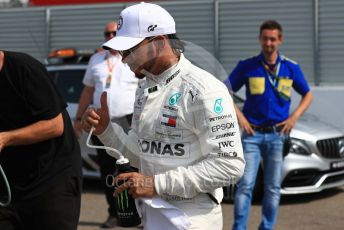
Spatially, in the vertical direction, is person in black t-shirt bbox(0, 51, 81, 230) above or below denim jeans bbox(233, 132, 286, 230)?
above

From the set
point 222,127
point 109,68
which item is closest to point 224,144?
point 222,127

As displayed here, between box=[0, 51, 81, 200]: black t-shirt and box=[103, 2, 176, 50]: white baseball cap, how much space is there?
0.87 metres

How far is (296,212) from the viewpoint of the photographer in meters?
8.20

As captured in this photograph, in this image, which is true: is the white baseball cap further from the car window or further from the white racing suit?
the car window

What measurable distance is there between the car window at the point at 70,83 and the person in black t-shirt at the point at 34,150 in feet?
19.0

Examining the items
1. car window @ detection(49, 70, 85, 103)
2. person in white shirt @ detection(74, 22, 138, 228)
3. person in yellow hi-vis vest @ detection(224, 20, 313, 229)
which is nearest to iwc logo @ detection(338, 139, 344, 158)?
person in yellow hi-vis vest @ detection(224, 20, 313, 229)

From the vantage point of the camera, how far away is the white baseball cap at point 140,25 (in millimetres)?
3080

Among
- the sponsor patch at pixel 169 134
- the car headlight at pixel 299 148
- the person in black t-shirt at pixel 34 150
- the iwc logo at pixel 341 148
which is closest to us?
the sponsor patch at pixel 169 134

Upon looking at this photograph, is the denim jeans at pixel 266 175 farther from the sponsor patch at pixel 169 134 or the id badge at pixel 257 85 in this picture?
the sponsor patch at pixel 169 134

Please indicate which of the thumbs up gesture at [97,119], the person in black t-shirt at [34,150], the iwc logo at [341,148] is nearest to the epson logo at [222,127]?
the thumbs up gesture at [97,119]

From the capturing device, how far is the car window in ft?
32.3

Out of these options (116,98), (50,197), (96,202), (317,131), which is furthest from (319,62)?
(50,197)

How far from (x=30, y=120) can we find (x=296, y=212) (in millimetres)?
4886

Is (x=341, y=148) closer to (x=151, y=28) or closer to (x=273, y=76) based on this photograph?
(x=273, y=76)
